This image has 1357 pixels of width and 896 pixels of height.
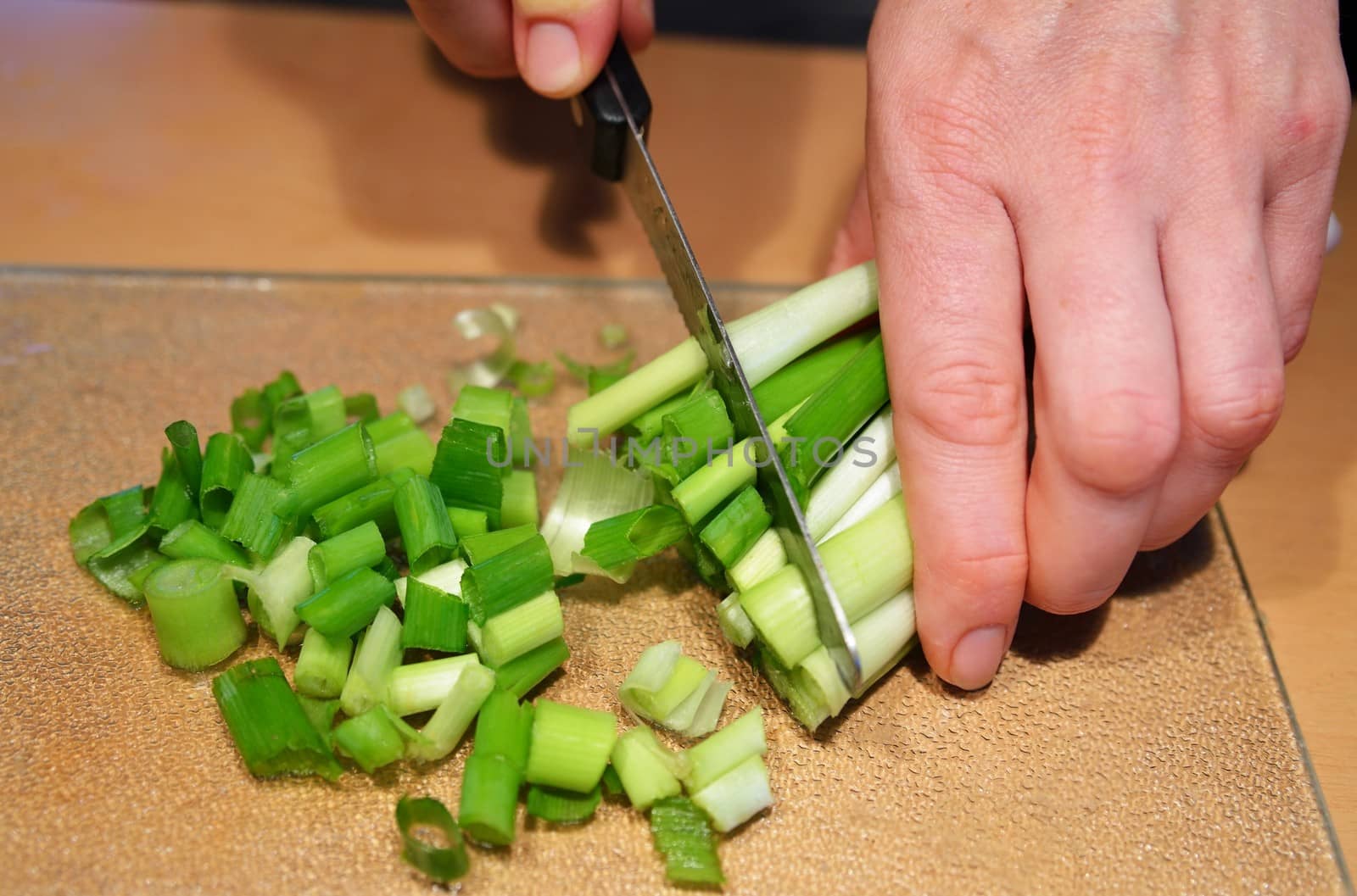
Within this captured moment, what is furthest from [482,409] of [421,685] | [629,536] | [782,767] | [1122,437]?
[1122,437]

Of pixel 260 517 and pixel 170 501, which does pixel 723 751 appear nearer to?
pixel 260 517

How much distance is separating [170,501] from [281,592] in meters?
0.25

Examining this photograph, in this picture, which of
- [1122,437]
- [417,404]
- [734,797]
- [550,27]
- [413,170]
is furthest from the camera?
[413,170]

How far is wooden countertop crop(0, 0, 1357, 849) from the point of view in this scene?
1941mm

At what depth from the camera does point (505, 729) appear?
1.32 m

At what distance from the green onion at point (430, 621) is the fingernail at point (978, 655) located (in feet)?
2.11

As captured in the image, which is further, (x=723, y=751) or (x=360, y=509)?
(x=360, y=509)

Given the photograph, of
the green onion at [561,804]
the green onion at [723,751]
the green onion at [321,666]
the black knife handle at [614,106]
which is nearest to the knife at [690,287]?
the black knife handle at [614,106]

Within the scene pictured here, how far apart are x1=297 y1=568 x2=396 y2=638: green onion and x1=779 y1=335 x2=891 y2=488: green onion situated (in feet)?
1.84

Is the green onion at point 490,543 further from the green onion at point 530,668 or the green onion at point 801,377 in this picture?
the green onion at point 801,377

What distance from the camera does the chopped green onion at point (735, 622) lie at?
4.67 feet

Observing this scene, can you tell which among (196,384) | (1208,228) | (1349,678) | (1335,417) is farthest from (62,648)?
(1335,417)

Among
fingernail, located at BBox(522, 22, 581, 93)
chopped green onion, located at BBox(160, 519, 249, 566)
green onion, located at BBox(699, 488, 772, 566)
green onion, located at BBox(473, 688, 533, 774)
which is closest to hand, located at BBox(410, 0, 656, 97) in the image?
fingernail, located at BBox(522, 22, 581, 93)

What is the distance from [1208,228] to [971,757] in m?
0.72
